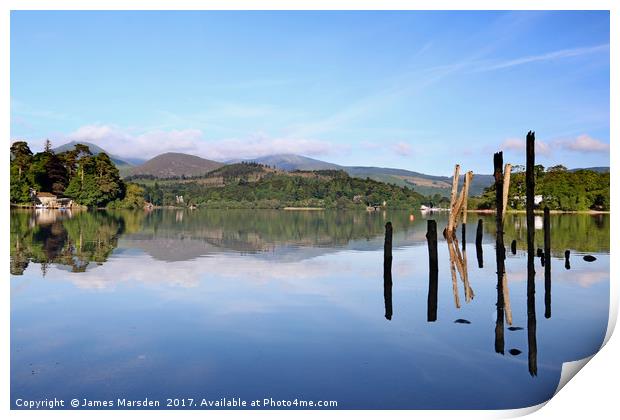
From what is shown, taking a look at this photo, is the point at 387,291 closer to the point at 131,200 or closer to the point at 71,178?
the point at 71,178

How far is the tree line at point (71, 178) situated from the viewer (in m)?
26.7

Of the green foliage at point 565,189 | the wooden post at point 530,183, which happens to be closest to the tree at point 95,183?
the wooden post at point 530,183

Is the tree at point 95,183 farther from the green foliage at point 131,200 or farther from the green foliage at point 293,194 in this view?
the green foliage at point 293,194

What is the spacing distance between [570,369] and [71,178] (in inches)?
1802

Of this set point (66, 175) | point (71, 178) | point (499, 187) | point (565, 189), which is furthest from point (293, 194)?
point (499, 187)

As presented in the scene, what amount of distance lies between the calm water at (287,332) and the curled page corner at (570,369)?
139 millimetres

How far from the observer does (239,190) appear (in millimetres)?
122875

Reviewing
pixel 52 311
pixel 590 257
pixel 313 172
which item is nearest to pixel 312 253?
pixel 590 257

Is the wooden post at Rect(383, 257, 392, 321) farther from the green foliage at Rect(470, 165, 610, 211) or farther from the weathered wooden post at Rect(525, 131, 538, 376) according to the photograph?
the green foliage at Rect(470, 165, 610, 211)

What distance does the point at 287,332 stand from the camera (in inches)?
417

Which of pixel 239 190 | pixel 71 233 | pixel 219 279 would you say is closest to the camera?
pixel 219 279
